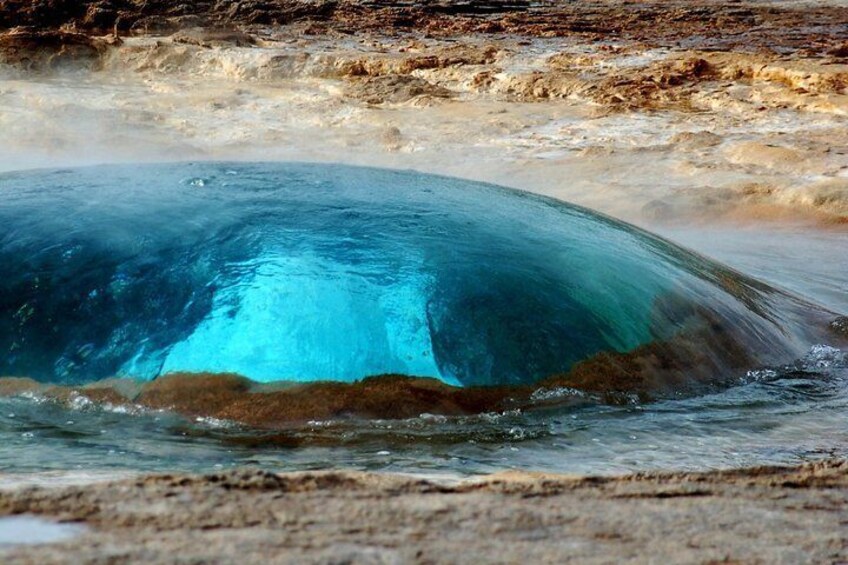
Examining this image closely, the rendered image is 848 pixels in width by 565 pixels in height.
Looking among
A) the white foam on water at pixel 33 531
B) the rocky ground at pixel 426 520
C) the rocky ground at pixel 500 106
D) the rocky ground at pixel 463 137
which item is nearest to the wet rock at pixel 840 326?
the rocky ground at pixel 463 137

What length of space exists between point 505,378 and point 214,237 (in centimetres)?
77

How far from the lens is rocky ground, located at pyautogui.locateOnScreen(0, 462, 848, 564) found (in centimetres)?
123

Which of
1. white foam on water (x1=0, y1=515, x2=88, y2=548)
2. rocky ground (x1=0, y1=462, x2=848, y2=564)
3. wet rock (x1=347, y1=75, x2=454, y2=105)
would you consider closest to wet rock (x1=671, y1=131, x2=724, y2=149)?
wet rock (x1=347, y1=75, x2=454, y2=105)

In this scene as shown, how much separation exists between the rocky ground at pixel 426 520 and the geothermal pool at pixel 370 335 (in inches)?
23.3

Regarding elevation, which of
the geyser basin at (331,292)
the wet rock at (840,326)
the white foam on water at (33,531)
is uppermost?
the white foam on water at (33,531)

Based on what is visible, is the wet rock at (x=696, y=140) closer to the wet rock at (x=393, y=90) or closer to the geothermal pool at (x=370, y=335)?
the wet rock at (x=393, y=90)

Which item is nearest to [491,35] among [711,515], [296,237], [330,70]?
[330,70]

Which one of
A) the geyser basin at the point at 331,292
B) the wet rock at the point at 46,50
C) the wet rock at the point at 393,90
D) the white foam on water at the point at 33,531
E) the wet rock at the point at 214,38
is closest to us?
the white foam on water at the point at 33,531

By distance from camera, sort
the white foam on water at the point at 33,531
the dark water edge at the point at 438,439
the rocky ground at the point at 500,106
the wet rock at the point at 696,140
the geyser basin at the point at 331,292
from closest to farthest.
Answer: the white foam on water at the point at 33,531
the dark water edge at the point at 438,439
the geyser basin at the point at 331,292
the rocky ground at the point at 500,106
the wet rock at the point at 696,140

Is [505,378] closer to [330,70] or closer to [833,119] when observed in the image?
[833,119]

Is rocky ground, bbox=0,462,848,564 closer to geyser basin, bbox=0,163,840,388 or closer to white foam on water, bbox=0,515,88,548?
white foam on water, bbox=0,515,88,548

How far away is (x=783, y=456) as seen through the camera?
2.33m

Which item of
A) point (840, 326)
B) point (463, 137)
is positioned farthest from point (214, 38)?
point (840, 326)

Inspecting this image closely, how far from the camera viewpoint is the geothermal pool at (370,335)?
228 cm
